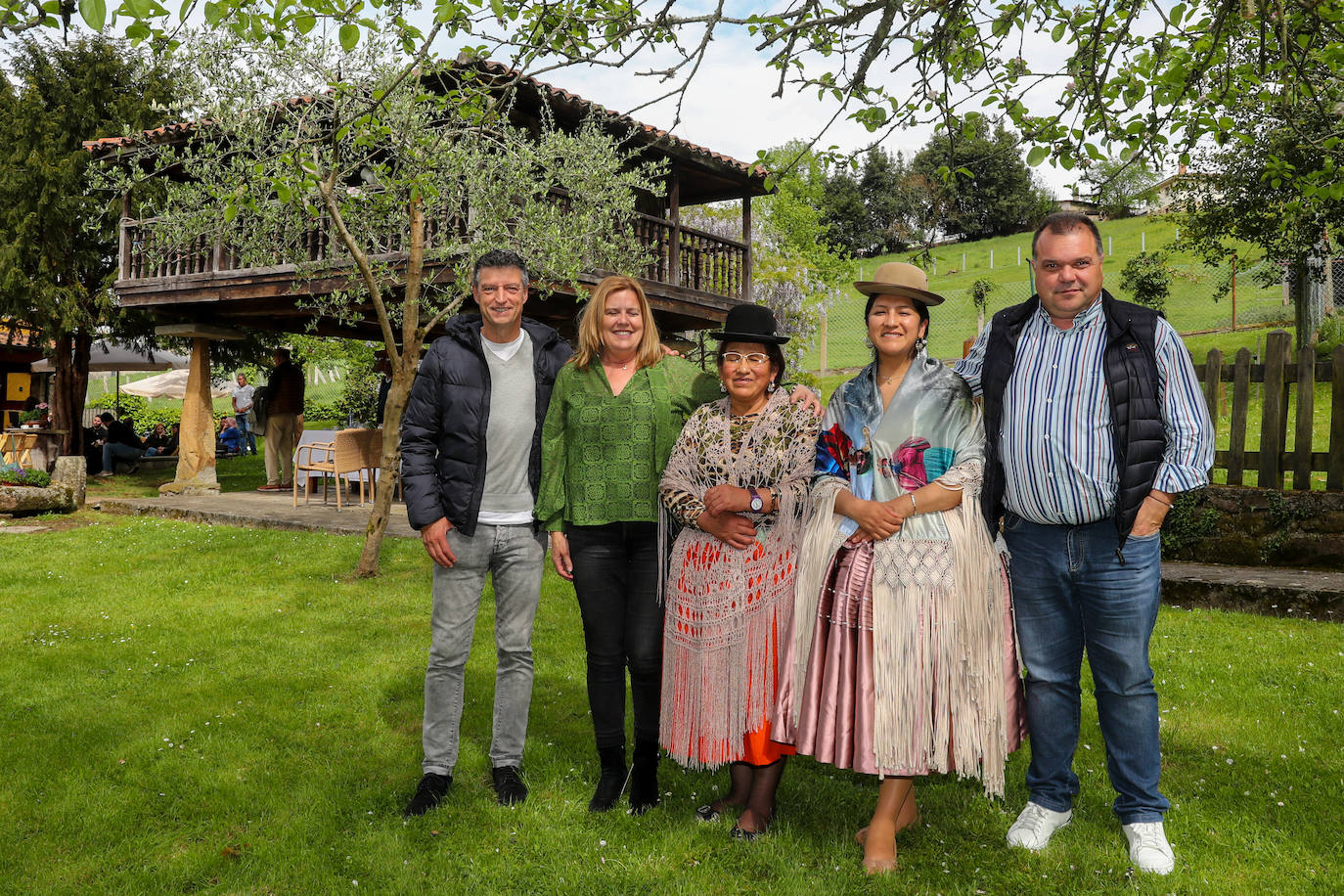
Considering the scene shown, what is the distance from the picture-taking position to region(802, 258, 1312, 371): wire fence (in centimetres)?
2454

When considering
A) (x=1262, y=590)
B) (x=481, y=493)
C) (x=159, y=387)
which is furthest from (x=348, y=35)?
(x=159, y=387)

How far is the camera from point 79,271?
689 inches

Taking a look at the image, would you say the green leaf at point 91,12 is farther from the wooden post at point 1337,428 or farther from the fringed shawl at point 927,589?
the wooden post at point 1337,428

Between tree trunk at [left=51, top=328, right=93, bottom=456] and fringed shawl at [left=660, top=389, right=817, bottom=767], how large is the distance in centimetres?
1845

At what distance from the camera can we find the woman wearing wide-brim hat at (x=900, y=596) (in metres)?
3.08

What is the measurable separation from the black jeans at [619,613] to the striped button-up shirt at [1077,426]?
54.5 inches

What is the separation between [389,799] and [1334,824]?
12.2 ft

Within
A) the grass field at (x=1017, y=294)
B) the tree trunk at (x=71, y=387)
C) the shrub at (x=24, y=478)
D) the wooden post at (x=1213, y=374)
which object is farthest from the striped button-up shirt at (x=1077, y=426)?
the tree trunk at (x=71, y=387)

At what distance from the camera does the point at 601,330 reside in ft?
11.6

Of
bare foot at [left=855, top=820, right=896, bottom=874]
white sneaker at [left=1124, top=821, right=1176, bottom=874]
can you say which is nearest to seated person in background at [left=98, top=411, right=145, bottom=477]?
bare foot at [left=855, top=820, right=896, bottom=874]

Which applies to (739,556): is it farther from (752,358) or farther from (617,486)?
(752,358)

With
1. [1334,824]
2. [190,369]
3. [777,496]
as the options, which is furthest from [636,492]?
[190,369]

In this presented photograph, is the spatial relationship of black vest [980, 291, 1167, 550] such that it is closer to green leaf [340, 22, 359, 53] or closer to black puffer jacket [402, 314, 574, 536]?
black puffer jacket [402, 314, 574, 536]

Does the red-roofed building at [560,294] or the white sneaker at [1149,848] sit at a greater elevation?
the red-roofed building at [560,294]
